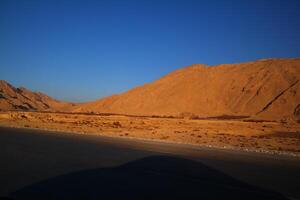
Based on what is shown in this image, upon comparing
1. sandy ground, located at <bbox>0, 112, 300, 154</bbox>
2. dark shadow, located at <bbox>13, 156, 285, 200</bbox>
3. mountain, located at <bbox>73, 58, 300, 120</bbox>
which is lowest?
dark shadow, located at <bbox>13, 156, 285, 200</bbox>

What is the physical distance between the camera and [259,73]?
287 feet

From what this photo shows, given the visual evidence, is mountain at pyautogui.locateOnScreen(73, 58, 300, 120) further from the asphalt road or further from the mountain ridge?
the asphalt road

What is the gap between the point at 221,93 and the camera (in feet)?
280

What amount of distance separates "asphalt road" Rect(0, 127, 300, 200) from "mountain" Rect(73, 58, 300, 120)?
53.1m

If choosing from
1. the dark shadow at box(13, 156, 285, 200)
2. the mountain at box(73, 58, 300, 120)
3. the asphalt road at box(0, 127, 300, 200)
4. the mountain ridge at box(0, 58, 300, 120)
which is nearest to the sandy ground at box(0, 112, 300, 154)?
the asphalt road at box(0, 127, 300, 200)

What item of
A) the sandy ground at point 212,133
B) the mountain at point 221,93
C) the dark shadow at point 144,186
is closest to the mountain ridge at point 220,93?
the mountain at point 221,93

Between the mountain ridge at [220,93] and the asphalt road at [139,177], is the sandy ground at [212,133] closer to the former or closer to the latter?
the asphalt road at [139,177]

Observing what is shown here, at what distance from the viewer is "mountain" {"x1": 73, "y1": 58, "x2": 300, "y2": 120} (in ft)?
238

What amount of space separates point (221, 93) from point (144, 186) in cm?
7748

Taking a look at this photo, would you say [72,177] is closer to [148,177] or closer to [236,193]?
[148,177]

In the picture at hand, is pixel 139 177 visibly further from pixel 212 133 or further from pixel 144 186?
pixel 212 133

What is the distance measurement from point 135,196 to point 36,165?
5.55 metres

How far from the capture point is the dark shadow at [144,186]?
28.2ft

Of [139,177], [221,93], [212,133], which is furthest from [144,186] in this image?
[221,93]
